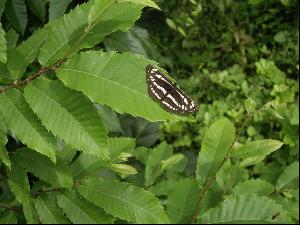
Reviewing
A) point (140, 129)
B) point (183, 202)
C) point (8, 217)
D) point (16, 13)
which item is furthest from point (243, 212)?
point (140, 129)

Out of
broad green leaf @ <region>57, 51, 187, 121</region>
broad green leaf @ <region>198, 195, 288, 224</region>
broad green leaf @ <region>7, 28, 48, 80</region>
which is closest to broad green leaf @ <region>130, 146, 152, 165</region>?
broad green leaf @ <region>7, 28, 48, 80</region>

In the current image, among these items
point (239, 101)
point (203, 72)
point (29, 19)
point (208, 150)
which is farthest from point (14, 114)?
point (203, 72)

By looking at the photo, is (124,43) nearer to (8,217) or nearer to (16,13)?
(16,13)

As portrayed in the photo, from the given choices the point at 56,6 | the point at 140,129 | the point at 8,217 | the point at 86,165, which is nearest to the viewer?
the point at 8,217

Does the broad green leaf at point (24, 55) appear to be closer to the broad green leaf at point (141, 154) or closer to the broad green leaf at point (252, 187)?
the broad green leaf at point (252, 187)

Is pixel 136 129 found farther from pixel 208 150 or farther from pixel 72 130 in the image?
pixel 72 130
